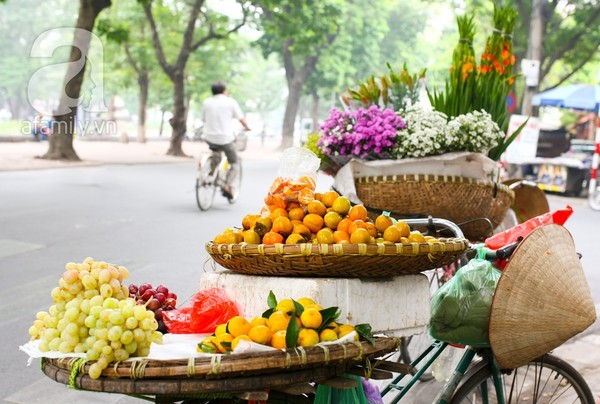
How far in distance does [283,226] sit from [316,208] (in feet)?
0.60

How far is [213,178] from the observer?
12445 mm

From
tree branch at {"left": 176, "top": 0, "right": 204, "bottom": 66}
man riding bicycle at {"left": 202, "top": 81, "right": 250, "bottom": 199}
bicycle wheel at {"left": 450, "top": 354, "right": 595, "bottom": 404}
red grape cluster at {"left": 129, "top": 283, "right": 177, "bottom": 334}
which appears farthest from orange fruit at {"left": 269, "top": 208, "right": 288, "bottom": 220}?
tree branch at {"left": 176, "top": 0, "right": 204, "bottom": 66}

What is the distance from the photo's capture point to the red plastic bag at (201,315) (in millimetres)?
2547

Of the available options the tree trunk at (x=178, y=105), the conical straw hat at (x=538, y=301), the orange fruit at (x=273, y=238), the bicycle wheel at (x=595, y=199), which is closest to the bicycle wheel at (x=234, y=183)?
the bicycle wheel at (x=595, y=199)

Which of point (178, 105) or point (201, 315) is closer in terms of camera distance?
→ point (201, 315)

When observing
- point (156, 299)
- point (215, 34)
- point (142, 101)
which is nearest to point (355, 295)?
point (156, 299)

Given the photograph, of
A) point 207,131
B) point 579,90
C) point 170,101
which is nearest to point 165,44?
point 170,101

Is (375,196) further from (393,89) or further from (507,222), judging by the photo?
(507,222)

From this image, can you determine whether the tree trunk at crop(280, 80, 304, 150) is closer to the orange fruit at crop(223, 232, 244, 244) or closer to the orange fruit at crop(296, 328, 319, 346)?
the orange fruit at crop(223, 232, 244, 244)

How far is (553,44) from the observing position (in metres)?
26.6

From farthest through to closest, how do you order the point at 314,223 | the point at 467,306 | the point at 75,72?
1. the point at 75,72
2. the point at 467,306
3. the point at 314,223

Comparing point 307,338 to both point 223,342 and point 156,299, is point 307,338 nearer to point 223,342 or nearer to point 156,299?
point 223,342

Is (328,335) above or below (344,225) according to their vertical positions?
below

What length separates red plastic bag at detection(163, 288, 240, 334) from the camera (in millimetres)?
2547
